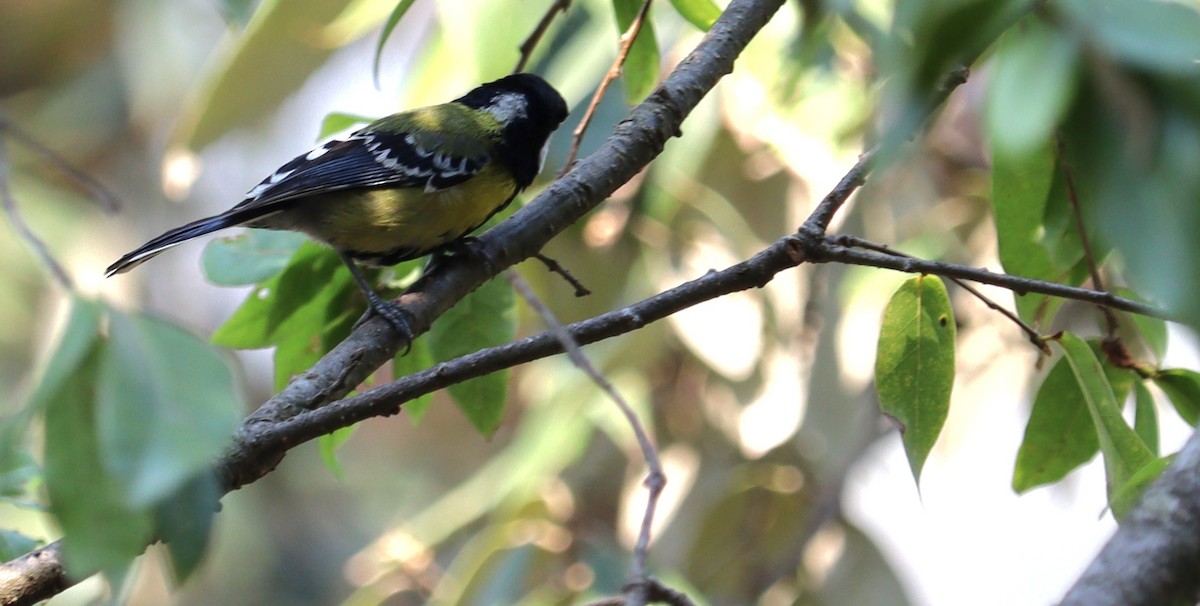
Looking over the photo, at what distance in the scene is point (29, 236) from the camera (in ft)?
3.12

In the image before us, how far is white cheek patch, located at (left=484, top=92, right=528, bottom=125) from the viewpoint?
263 centimetres

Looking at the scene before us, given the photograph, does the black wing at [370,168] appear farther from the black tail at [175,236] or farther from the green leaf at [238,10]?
the green leaf at [238,10]

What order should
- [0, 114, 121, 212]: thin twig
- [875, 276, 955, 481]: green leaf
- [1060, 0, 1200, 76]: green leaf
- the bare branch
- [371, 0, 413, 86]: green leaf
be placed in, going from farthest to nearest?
[371, 0, 413, 86]: green leaf, [875, 276, 955, 481]: green leaf, the bare branch, [0, 114, 121, 212]: thin twig, [1060, 0, 1200, 76]: green leaf

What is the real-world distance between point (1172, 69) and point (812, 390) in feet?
8.70

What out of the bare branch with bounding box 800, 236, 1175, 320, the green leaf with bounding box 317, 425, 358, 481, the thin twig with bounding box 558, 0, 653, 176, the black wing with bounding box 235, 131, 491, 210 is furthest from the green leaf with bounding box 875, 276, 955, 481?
the black wing with bounding box 235, 131, 491, 210

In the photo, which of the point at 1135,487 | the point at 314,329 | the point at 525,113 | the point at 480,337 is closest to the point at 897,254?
the point at 1135,487

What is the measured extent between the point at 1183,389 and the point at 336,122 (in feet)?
5.01

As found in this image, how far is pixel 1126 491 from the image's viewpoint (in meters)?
1.20

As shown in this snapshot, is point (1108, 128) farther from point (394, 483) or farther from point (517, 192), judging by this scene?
point (394, 483)

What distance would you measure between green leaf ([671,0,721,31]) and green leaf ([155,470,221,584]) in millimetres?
1344

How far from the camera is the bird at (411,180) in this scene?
7.27 feet

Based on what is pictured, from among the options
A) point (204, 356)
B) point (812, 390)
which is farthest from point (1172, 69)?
point (812, 390)

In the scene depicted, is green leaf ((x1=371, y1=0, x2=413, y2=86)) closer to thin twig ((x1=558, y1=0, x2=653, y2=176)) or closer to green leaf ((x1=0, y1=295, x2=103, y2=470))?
thin twig ((x1=558, y1=0, x2=653, y2=176))

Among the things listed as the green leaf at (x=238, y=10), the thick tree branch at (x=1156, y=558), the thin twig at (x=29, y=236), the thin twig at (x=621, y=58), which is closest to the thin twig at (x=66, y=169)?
the thin twig at (x=29, y=236)
